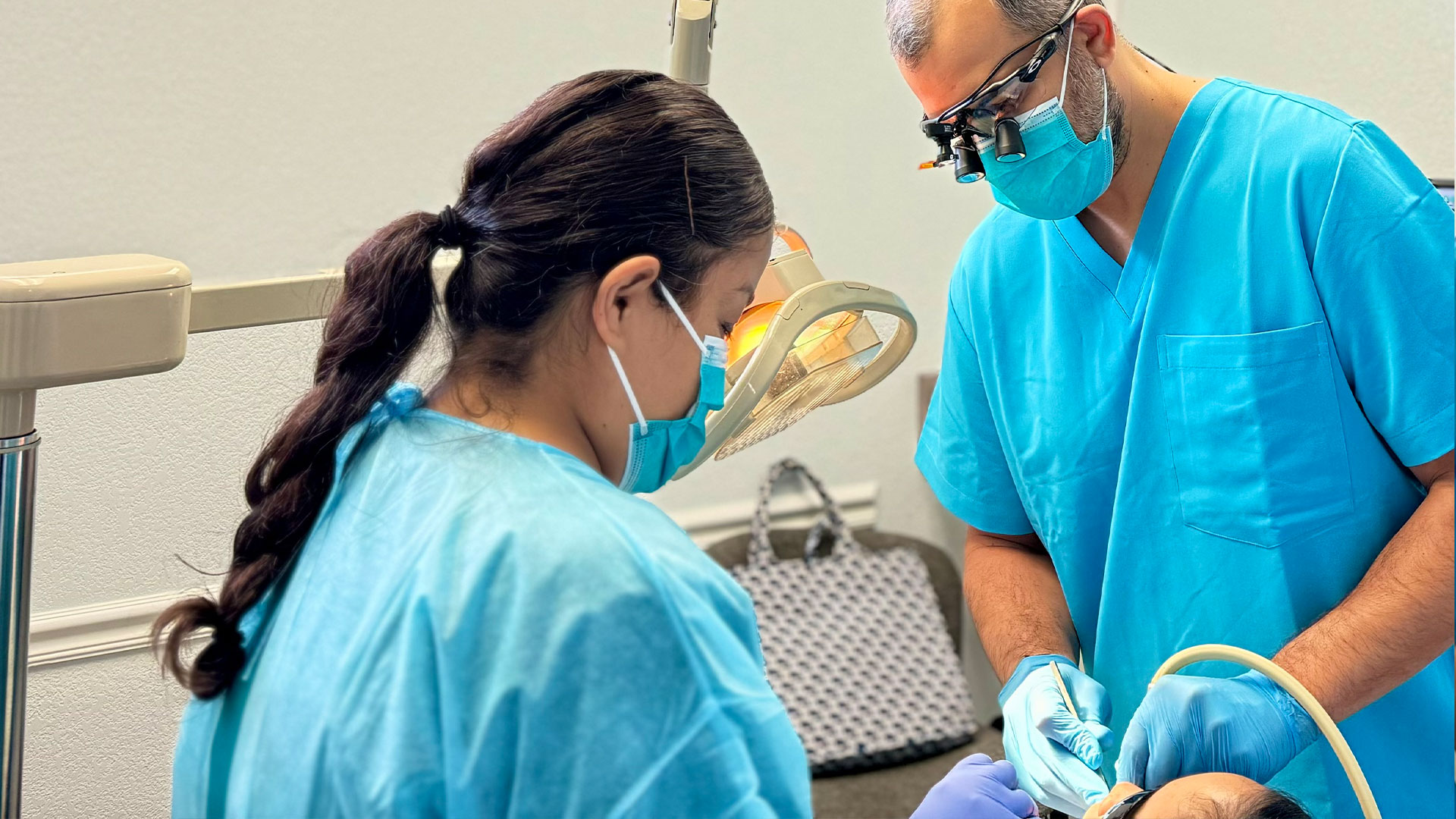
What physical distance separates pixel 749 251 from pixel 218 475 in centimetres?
88

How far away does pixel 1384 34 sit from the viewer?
1874 millimetres

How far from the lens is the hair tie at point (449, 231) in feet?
3.29

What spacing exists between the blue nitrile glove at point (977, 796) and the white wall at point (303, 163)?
95 centimetres

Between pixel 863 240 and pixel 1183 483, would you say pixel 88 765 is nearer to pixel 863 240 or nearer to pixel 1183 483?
pixel 1183 483

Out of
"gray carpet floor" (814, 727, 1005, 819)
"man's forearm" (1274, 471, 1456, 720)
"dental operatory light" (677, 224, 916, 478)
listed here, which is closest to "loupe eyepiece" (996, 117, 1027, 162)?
"dental operatory light" (677, 224, 916, 478)

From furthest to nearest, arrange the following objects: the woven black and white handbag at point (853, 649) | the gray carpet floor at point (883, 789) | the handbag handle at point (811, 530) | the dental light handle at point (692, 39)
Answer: the handbag handle at point (811, 530)
the woven black and white handbag at point (853, 649)
the gray carpet floor at point (883, 789)
the dental light handle at point (692, 39)

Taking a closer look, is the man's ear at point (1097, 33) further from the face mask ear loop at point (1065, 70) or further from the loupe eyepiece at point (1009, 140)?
the loupe eyepiece at point (1009, 140)

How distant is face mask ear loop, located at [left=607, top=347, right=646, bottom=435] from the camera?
3.18 ft

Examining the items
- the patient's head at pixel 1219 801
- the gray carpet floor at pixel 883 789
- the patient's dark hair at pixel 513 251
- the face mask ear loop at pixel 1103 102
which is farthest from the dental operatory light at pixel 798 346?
the gray carpet floor at pixel 883 789

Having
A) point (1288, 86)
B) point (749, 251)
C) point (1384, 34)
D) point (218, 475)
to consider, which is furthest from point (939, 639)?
point (749, 251)

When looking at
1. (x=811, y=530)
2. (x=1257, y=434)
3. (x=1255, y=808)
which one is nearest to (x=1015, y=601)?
(x=1257, y=434)

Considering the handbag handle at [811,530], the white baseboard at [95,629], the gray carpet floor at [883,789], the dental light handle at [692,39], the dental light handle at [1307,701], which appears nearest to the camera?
the dental light handle at [1307,701]

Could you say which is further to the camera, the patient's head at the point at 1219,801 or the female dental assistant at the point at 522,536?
the patient's head at the point at 1219,801

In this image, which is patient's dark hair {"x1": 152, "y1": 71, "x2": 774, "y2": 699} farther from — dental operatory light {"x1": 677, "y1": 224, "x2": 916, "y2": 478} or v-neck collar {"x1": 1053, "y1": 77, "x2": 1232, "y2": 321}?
v-neck collar {"x1": 1053, "y1": 77, "x2": 1232, "y2": 321}
